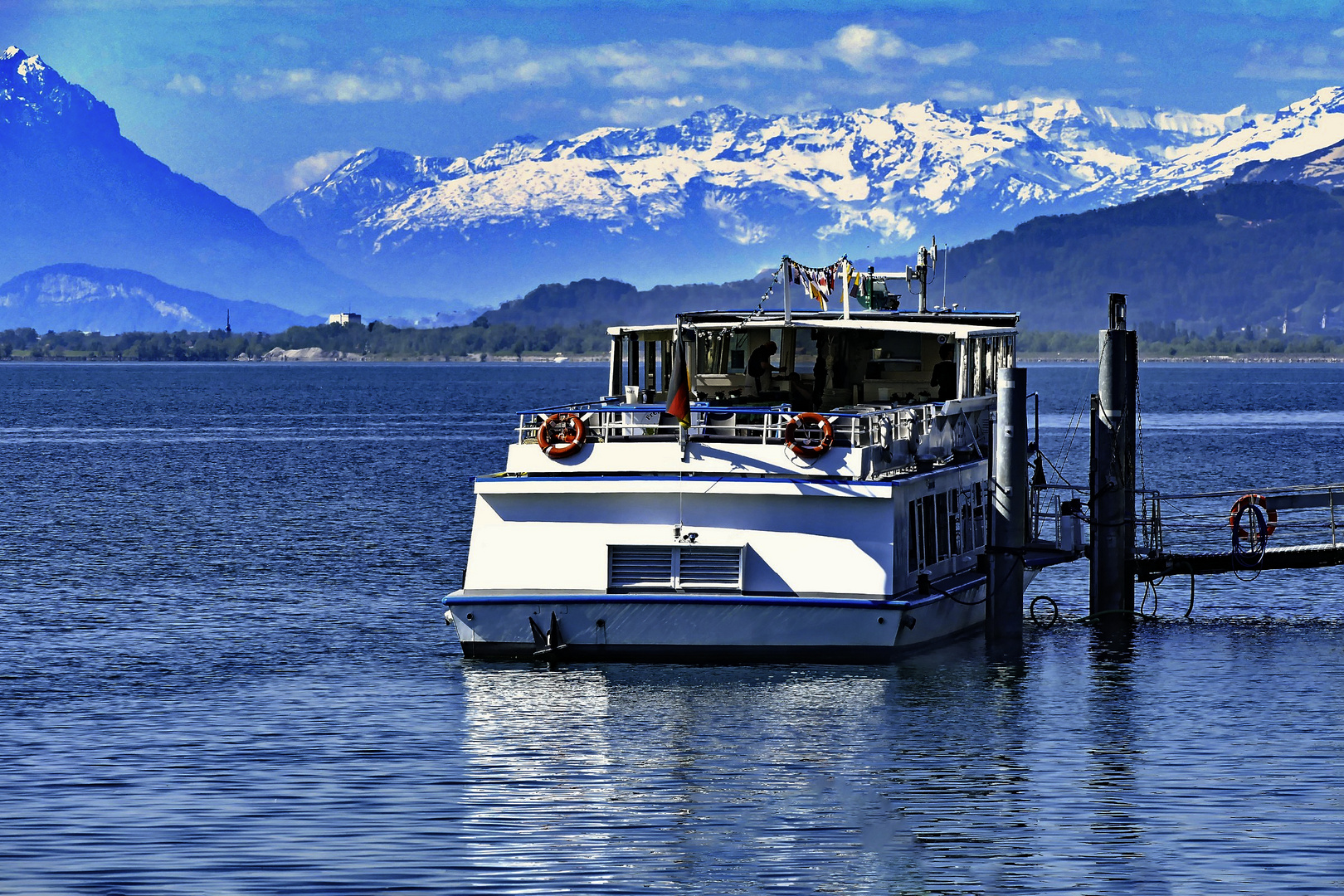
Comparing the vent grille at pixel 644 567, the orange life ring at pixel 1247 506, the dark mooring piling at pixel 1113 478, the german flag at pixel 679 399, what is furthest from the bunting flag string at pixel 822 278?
the orange life ring at pixel 1247 506

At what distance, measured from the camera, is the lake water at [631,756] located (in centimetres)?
2191

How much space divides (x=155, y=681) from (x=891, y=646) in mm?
13404

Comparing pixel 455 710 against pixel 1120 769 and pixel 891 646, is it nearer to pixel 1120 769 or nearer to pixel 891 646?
pixel 891 646

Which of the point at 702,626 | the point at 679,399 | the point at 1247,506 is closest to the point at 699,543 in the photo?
the point at 702,626

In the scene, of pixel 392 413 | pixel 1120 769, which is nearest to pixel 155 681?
pixel 1120 769

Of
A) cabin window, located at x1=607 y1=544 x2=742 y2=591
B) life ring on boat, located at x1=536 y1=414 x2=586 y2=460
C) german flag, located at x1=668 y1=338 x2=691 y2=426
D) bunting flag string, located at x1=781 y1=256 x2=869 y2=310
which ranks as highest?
bunting flag string, located at x1=781 y1=256 x2=869 y2=310

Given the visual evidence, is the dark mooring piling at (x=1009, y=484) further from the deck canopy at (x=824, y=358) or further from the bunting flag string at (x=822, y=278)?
the bunting flag string at (x=822, y=278)

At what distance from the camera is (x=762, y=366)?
123ft

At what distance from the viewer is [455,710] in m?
30.6

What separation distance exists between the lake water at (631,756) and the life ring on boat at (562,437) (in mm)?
3913

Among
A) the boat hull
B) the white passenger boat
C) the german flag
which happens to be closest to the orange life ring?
the white passenger boat

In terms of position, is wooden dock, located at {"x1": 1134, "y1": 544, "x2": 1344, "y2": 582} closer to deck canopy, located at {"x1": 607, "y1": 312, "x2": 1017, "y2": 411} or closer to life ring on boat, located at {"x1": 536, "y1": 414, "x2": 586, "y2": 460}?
deck canopy, located at {"x1": 607, "y1": 312, "x2": 1017, "y2": 411}

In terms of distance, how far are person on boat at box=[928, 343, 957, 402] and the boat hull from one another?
7142mm

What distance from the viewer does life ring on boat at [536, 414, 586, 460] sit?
106ft
